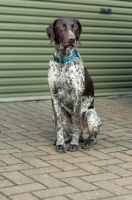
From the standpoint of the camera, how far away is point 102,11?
9844 mm

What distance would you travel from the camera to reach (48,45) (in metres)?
9.23

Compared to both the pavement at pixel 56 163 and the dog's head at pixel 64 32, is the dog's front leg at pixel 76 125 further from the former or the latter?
the dog's head at pixel 64 32

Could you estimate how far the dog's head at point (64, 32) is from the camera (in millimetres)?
5477

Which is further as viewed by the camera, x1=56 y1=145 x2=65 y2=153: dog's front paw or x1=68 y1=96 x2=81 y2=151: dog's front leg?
x1=68 y1=96 x2=81 y2=151: dog's front leg

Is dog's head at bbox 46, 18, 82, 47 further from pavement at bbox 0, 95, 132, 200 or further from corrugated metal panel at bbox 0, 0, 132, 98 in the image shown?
corrugated metal panel at bbox 0, 0, 132, 98

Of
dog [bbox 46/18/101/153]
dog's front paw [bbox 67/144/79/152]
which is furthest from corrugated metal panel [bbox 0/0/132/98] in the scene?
dog's front paw [bbox 67/144/79/152]

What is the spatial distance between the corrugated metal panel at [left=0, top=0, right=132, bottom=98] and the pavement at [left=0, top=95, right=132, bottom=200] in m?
1.27

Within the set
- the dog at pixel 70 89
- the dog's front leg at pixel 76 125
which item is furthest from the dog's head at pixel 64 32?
the dog's front leg at pixel 76 125

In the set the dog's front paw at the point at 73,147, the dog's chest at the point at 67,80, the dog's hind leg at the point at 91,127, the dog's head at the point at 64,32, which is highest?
the dog's head at the point at 64,32

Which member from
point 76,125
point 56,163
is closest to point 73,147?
point 76,125

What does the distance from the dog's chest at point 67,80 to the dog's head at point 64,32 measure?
29cm

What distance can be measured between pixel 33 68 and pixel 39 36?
0.61 meters

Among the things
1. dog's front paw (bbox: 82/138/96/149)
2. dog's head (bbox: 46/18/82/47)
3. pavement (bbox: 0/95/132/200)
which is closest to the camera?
pavement (bbox: 0/95/132/200)

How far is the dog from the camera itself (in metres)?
5.62
